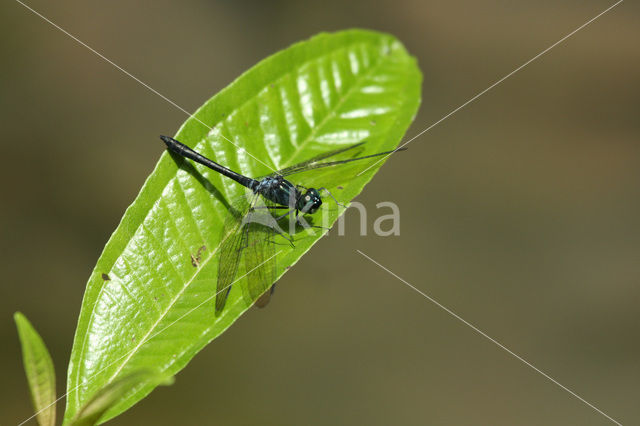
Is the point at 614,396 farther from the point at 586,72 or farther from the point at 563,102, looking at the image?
the point at 586,72

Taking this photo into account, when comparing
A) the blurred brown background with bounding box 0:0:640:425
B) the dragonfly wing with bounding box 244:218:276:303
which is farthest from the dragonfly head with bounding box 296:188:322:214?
the blurred brown background with bounding box 0:0:640:425

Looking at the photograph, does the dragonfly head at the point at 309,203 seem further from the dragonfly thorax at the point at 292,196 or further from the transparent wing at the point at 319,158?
the transparent wing at the point at 319,158

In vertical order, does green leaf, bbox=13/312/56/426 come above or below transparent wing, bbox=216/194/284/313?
above

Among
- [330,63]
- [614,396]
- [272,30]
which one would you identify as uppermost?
[272,30]

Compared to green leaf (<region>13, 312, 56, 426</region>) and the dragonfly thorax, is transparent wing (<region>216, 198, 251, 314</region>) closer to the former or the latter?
the dragonfly thorax

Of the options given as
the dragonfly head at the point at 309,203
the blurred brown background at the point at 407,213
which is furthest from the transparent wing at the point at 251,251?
the blurred brown background at the point at 407,213

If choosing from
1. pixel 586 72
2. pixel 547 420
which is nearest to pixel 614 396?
pixel 547 420

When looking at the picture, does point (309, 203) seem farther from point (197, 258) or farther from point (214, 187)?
point (197, 258)
